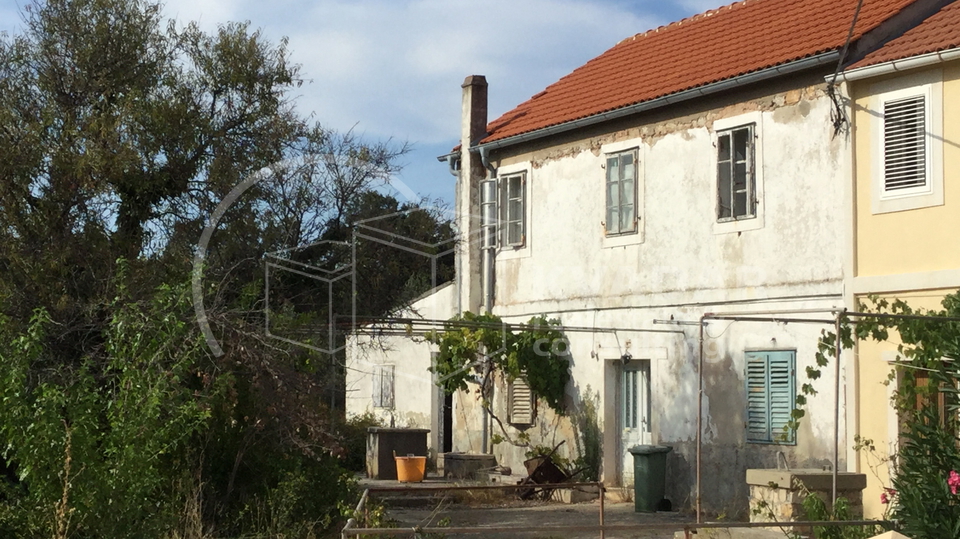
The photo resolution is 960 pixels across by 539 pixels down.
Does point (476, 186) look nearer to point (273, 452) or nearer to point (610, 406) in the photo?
point (610, 406)

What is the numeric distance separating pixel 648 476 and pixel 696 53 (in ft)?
20.0

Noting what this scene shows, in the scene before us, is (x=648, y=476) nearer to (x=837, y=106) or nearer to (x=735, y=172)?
(x=735, y=172)

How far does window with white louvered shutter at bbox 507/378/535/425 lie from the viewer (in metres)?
18.6

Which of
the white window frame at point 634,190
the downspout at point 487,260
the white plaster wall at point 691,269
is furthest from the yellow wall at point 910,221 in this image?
the downspout at point 487,260

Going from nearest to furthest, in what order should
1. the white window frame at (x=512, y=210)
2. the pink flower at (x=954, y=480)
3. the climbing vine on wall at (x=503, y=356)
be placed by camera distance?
1. the pink flower at (x=954, y=480)
2. the climbing vine on wall at (x=503, y=356)
3. the white window frame at (x=512, y=210)

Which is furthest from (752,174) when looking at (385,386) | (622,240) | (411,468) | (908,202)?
(385,386)

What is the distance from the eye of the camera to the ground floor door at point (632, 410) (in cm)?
1664

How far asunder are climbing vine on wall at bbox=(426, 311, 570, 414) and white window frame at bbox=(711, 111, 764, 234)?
3.50 m

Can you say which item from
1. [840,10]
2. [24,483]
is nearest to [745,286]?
[840,10]

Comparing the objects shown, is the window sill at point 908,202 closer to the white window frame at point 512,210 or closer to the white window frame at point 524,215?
the white window frame at point 524,215

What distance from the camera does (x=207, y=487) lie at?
1139cm

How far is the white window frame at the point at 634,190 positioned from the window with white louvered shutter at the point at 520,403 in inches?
119

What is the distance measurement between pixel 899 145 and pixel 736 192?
2524mm

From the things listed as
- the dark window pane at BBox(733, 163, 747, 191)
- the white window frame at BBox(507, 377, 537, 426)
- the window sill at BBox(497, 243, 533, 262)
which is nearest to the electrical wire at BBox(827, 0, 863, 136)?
the dark window pane at BBox(733, 163, 747, 191)
